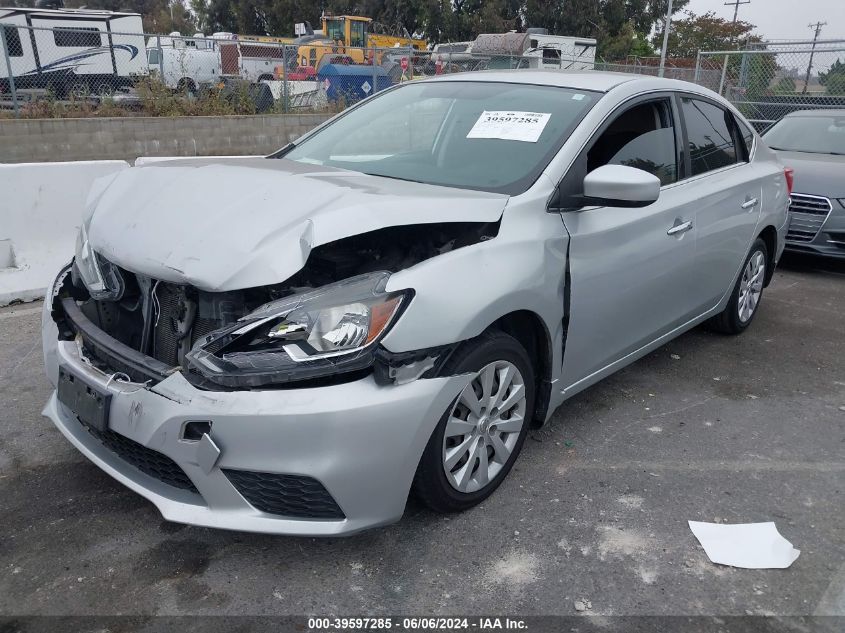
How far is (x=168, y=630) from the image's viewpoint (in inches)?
84.8

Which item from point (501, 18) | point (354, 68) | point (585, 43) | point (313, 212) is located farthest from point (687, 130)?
point (501, 18)

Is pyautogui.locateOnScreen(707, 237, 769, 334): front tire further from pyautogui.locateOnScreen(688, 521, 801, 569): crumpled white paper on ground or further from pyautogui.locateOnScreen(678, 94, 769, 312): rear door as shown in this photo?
pyautogui.locateOnScreen(688, 521, 801, 569): crumpled white paper on ground

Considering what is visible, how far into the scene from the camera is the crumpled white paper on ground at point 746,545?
8.45 feet

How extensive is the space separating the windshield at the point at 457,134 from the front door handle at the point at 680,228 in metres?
0.81

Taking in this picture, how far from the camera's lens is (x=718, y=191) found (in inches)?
159

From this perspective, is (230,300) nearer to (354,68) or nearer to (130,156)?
(130,156)

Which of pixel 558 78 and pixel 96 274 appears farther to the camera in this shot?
pixel 558 78

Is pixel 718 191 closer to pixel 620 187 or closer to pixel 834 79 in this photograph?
pixel 620 187

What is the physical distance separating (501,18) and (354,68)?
3093 centimetres

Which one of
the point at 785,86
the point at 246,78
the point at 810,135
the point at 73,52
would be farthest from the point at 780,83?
the point at 73,52

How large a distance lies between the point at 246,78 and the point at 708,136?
13425mm

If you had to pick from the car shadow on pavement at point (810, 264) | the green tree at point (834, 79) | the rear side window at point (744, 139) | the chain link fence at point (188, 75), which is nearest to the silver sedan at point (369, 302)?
the rear side window at point (744, 139)

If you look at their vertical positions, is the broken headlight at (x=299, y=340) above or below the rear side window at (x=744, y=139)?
below

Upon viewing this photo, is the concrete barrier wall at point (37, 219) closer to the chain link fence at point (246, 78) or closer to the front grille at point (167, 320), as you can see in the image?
the front grille at point (167, 320)
